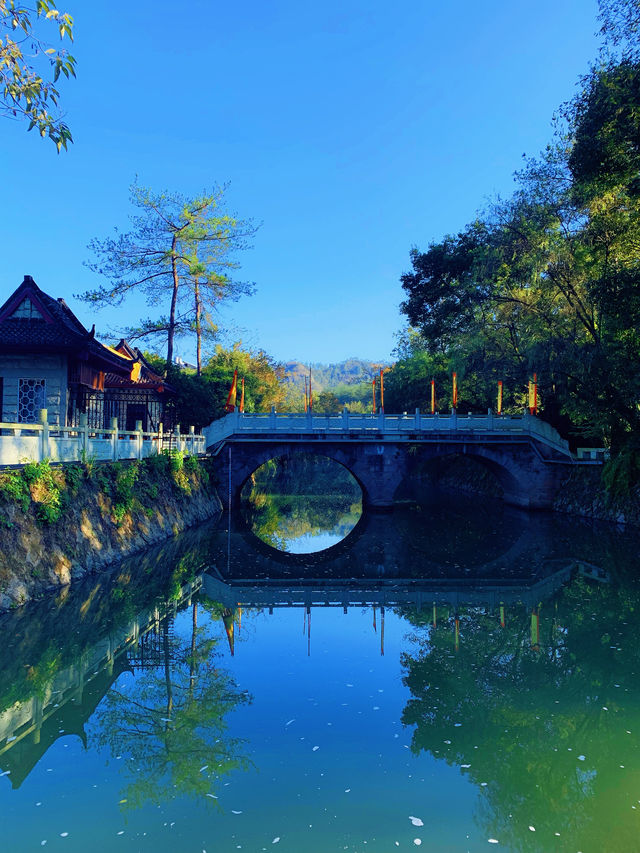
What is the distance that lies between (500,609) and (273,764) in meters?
7.92

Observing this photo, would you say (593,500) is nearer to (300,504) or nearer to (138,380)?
(300,504)

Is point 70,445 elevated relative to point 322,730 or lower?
elevated

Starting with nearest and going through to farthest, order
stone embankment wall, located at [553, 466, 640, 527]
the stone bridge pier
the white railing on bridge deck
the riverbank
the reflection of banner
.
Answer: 1. the reflection of banner
2. the riverbank
3. stone embankment wall, located at [553, 466, 640, 527]
4. the white railing on bridge deck
5. the stone bridge pier

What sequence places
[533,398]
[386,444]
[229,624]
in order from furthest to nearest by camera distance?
[533,398], [386,444], [229,624]

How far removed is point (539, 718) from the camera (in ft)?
23.7

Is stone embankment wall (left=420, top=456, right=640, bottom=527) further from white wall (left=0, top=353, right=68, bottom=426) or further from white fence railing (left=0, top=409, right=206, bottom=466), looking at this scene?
white wall (left=0, top=353, right=68, bottom=426)

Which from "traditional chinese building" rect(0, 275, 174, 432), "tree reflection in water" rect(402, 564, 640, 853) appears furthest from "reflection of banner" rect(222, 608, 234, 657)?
"traditional chinese building" rect(0, 275, 174, 432)

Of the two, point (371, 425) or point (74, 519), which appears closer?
point (74, 519)

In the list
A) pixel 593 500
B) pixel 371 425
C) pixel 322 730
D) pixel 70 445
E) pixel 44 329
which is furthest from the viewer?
pixel 371 425

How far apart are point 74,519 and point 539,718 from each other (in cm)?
1057

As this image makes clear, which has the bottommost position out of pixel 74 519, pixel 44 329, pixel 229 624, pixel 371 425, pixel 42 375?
pixel 229 624

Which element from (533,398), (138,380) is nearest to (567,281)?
(533,398)

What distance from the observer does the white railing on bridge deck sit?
26.0 meters

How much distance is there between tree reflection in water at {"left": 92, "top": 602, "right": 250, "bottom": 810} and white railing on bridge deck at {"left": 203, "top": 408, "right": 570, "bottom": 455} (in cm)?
1685
